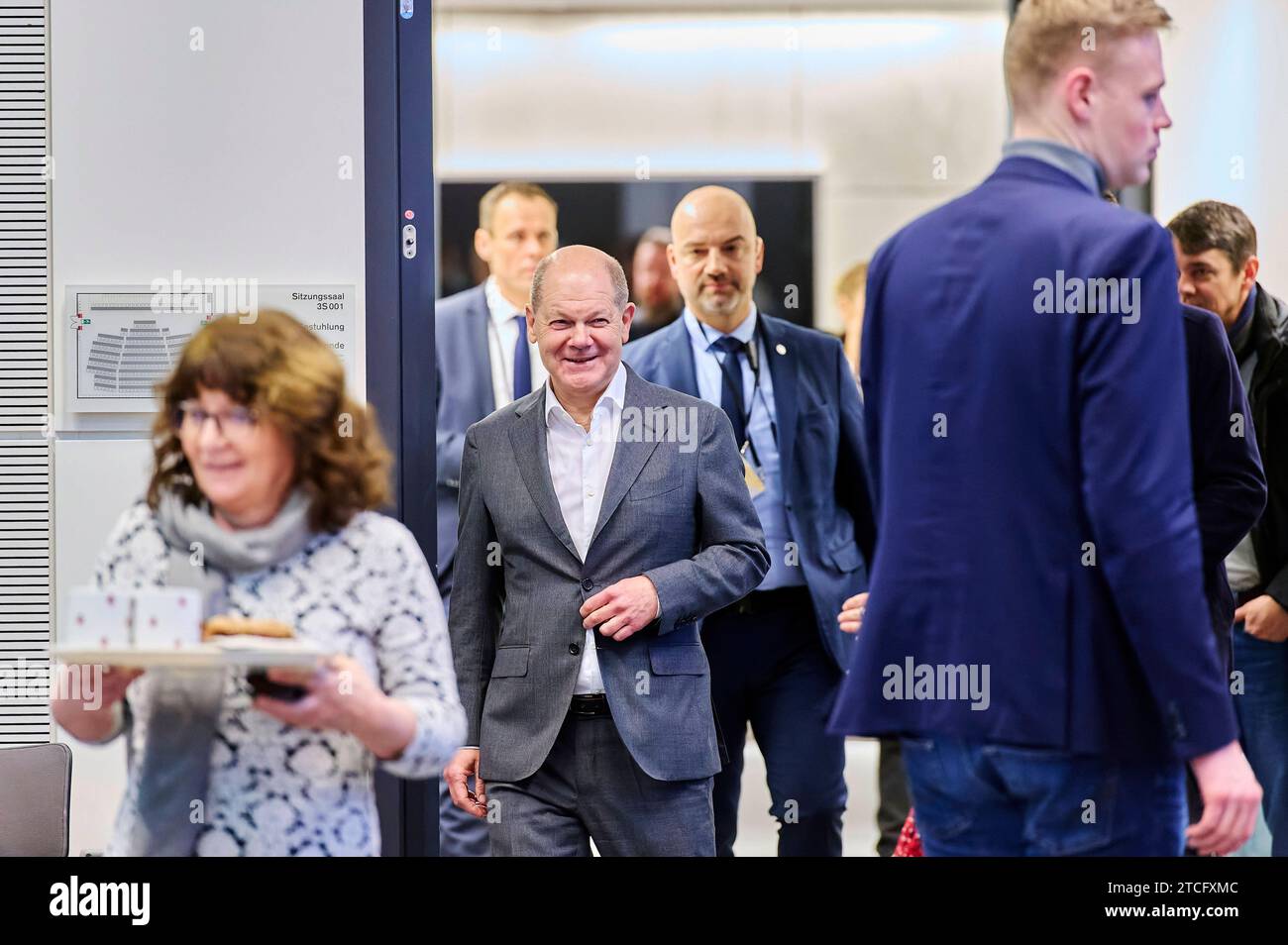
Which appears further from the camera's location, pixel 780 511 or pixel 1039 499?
pixel 780 511

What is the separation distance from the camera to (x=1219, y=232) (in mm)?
3512

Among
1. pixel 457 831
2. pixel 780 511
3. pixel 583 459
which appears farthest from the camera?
pixel 457 831

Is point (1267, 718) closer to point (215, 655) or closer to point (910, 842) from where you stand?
point (910, 842)

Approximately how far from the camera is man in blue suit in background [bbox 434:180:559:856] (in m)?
3.61

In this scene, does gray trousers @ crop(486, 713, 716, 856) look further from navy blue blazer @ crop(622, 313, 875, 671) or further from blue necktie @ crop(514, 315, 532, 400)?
blue necktie @ crop(514, 315, 532, 400)

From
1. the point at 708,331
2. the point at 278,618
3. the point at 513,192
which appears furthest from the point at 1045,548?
the point at 513,192

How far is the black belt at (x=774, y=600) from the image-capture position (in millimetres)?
3500

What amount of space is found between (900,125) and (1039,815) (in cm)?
187

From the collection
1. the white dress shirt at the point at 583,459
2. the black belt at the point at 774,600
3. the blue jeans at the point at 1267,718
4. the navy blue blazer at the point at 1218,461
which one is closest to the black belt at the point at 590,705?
the white dress shirt at the point at 583,459

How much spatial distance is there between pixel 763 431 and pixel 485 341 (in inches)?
31.6

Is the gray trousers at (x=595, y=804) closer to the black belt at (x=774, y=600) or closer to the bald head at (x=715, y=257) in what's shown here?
the black belt at (x=774, y=600)

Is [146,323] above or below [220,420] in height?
above

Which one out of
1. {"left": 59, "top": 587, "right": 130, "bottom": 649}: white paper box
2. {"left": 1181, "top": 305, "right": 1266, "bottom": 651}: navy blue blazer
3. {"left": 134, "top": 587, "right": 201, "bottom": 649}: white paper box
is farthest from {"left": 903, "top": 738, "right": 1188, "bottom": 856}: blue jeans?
{"left": 59, "top": 587, "right": 130, "bottom": 649}: white paper box

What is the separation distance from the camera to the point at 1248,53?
355 centimetres
